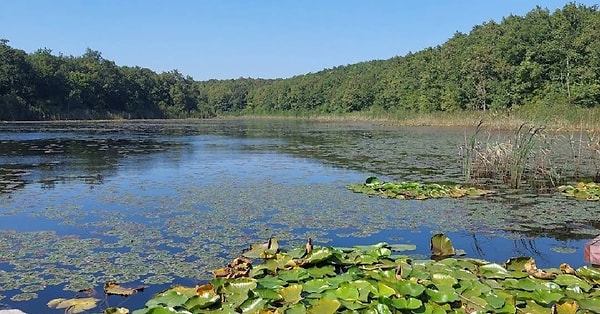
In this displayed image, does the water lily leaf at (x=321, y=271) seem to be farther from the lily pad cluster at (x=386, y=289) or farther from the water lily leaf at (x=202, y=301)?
the water lily leaf at (x=202, y=301)

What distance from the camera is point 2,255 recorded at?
4879 mm

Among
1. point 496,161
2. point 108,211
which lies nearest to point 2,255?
point 108,211

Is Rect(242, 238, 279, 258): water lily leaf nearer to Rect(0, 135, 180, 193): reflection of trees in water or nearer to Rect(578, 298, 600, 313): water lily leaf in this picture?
Rect(578, 298, 600, 313): water lily leaf

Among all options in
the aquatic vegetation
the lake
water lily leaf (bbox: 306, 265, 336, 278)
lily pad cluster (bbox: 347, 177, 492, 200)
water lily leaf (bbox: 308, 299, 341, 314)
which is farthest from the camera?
the aquatic vegetation

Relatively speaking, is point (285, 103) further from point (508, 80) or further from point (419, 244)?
point (419, 244)

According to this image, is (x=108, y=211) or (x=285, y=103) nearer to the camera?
(x=108, y=211)

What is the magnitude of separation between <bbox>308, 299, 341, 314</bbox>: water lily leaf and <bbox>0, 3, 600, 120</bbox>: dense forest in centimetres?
2656

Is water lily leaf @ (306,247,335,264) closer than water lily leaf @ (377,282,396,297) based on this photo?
No

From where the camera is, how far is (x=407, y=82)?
167 ft

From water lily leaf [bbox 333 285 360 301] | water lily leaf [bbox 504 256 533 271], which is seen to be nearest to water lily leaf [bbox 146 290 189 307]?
water lily leaf [bbox 333 285 360 301]

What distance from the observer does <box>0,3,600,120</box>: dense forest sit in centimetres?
3153

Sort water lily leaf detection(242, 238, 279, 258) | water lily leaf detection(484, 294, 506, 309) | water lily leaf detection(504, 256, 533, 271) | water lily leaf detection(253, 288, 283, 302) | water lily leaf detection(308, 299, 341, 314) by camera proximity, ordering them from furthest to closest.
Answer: water lily leaf detection(242, 238, 279, 258) → water lily leaf detection(504, 256, 533, 271) → water lily leaf detection(253, 288, 283, 302) → water lily leaf detection(484, 294, 506, 309) → water lily leaf detection(308, 299, 341, 314)

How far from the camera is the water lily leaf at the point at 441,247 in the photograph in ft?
15.9

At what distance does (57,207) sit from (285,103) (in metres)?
81.1
